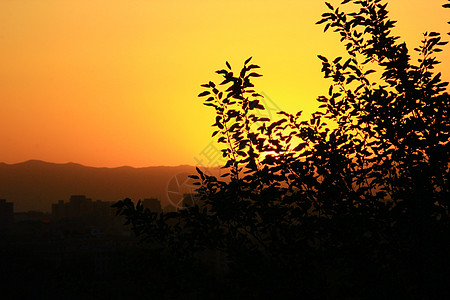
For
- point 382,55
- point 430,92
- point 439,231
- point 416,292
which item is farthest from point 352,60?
point 416,292

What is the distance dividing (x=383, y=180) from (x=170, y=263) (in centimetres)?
348

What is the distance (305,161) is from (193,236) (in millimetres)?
2009

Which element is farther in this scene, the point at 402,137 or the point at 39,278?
the point at 39,278

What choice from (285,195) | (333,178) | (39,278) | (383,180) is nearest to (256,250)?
(285,195)

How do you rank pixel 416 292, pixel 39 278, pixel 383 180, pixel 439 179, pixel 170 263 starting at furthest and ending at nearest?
pixel 39 278 → pixel 170 263 → pixel 383 180 → pixel 439 179 → pixel 416 292

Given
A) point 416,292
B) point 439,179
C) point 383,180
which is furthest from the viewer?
point 383,180

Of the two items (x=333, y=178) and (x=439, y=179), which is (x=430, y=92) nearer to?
(x=439, y=179)

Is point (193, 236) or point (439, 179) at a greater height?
point (439, 179)

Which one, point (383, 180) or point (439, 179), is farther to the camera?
point (383, 180)

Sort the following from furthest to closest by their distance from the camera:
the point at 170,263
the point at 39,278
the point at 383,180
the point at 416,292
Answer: the point at 39,278 → the point at 170,263 → the point at 383,180 → the point at 416,292

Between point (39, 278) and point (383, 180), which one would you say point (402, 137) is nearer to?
point (383, 180)

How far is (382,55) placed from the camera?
9.27m

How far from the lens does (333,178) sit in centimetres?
863

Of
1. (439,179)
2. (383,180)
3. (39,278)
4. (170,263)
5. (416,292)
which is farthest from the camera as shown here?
(39,278)
